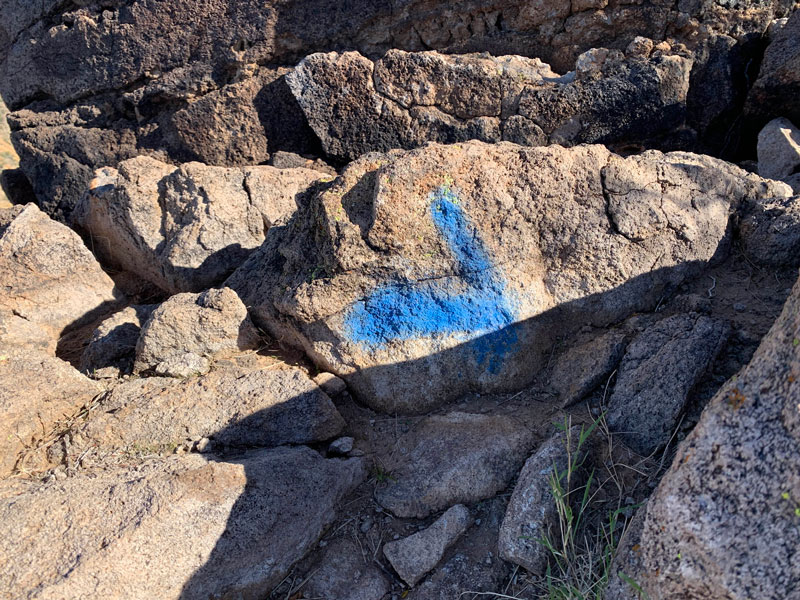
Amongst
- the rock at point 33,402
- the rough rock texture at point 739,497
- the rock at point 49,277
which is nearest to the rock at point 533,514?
the rough rock texture at point 739,497

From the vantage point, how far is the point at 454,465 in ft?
7.10

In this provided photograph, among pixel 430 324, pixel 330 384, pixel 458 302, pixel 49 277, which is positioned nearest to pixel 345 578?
pixel 330 384

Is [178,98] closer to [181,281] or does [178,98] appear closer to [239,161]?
[239,161]

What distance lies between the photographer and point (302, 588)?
2.01 m

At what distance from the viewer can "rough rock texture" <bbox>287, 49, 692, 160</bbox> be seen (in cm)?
359

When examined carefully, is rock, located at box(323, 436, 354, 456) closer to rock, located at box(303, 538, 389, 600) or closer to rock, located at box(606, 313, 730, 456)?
rock, located at box(303, 538, 389, 600)

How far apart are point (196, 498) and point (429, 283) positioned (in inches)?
46.0

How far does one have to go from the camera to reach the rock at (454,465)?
2.13 m

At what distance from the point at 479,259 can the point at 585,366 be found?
59cm

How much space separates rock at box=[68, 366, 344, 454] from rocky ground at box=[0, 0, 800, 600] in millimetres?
12

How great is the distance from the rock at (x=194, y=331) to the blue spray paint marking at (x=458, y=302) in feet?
2.36

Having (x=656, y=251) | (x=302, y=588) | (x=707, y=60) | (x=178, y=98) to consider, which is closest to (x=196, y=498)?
(x=302, y=588)

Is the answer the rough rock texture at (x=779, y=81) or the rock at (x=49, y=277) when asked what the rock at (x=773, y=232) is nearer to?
the rough rock texture at (x=779, y=81)

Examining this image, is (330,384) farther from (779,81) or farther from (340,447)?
(779,81)
